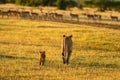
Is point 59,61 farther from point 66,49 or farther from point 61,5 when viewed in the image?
point 61,5

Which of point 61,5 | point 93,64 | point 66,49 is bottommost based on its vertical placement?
point 93,64

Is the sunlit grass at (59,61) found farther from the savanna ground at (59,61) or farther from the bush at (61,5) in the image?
the bush at (61,5)

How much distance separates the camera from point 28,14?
5894cm

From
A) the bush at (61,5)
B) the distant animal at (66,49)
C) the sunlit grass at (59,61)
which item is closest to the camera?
the sunlit grass at (59,61)

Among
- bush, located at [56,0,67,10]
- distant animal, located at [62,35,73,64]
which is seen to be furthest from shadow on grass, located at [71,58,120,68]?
bush, located at [56,0,67,10]

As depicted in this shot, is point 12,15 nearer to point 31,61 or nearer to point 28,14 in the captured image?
point 28,14

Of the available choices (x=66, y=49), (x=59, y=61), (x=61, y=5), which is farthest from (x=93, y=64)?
(x=61, y=5)

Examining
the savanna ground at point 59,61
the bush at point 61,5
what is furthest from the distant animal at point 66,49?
the bush at point 61,5

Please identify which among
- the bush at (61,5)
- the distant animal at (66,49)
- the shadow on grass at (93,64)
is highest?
the bush at (61,5)

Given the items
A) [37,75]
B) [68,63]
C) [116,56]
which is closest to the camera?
[37,75]

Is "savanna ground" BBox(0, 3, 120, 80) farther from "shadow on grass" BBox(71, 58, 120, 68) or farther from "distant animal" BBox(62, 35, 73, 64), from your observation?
"distant animal" BBox(62, 35, 73, 64)

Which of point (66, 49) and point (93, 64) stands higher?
point (66, 49)

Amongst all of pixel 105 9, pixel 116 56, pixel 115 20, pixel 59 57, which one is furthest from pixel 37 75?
pixel 105 9

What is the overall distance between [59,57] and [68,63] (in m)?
1.99
